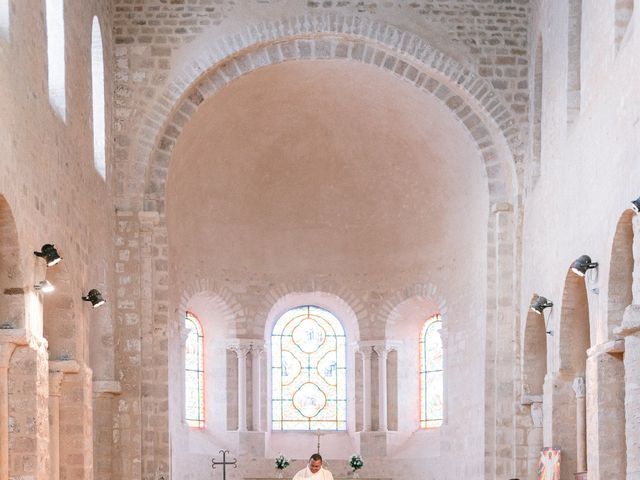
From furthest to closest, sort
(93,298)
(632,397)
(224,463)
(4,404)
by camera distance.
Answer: (224,463) → (93,298) → (4,404) → (632,397)

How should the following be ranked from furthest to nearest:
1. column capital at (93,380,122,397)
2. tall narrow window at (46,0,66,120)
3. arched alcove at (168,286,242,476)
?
arched alcove at (168,286,242,476)
column capital at (93,380,122,397)
tall narrow window at (46,0,66,120)

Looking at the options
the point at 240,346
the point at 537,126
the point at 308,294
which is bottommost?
the point at 240,346

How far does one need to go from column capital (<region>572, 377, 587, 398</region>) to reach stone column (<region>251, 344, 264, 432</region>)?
8.22 m

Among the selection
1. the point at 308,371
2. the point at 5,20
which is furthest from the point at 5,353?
the point at 308,371

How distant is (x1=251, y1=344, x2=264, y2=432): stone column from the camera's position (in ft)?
81.4

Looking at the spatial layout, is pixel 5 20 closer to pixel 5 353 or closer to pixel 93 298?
pixel 5 353

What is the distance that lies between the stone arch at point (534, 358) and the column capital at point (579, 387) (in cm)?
251

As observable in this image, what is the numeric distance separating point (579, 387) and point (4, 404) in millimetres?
7190

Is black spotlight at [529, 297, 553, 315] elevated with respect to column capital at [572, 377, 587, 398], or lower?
elevated

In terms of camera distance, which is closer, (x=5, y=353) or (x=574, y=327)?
(x=5, y=353)

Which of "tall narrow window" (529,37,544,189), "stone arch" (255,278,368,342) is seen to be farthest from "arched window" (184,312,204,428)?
"tall narrow window" (529,37,544,189)

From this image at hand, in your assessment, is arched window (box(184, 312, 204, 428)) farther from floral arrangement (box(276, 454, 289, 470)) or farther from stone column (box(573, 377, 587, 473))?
stone column (box(573, 377, 587, 473))

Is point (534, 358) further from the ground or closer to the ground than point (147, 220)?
closer to the ground

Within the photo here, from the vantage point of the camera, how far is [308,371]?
25.8 metres
